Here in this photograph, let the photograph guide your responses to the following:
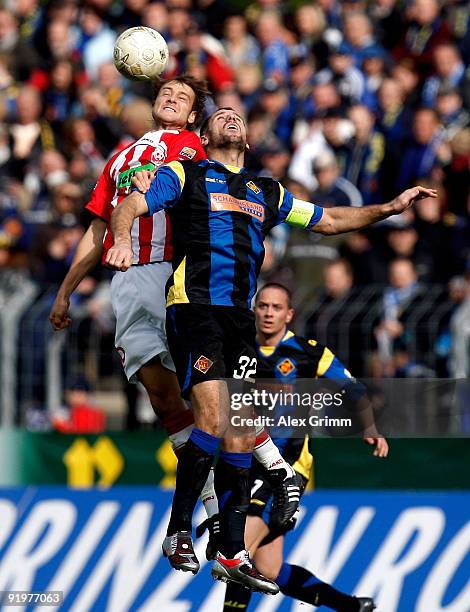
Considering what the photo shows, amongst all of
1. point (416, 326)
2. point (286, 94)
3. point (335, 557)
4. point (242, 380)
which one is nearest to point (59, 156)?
point (286, 94)

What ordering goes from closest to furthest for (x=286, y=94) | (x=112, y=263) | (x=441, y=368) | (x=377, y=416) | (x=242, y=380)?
(x=112, y=263) < (x=242, y=380) < (x=377, y=416) < (x=441, y=368) < (x=286, y=94)

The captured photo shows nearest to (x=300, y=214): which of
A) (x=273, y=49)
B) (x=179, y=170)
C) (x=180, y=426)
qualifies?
(x=179, y=170)

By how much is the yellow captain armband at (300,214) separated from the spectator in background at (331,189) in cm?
459

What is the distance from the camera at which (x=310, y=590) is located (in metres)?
10.1

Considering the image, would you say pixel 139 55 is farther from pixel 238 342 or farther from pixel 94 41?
pixel 94 41

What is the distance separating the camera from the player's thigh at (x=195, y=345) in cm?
795

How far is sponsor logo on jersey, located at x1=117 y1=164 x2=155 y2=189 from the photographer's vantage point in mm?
8438

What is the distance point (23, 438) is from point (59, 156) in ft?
15.5

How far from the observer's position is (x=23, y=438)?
12.0 metres

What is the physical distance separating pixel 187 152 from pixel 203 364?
1342 mm

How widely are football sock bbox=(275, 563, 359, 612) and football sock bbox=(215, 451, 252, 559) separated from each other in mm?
2077

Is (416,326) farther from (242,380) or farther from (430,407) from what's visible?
(242,380)

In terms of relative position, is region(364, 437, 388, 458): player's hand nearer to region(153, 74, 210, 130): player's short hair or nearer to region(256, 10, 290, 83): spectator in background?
region(153, 74, 210, 130): player's short hair

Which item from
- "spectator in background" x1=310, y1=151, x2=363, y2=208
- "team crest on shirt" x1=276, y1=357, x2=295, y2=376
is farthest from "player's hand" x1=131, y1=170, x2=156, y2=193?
"spectator in background" x1=310, y1=151, x2=363, y2=208
